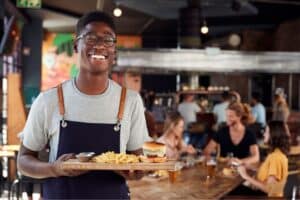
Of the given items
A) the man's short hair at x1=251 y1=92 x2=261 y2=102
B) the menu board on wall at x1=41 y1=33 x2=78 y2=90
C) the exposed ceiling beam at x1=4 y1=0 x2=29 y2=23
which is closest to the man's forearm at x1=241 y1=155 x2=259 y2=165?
the exposed ceiling beam at x1=4 y1=0 x2=29 y2=23

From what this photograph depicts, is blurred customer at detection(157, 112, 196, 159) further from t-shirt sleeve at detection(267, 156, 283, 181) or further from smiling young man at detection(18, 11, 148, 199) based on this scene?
smiling young man at detection(18, 11, 148, 199)

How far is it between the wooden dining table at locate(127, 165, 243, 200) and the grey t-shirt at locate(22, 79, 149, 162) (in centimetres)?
185

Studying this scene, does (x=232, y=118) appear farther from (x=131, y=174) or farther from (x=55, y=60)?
(x=55, y=60)

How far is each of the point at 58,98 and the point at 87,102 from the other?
98 mm

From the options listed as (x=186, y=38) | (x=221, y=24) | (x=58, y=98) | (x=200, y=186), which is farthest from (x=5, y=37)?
(x=221, y=24)

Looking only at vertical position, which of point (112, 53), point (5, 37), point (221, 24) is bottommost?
point (112, 53)

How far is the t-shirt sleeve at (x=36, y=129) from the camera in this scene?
5.55ft

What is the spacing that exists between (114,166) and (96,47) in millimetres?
380

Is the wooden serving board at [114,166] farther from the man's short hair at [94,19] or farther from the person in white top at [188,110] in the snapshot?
the person in white top at [188,110]

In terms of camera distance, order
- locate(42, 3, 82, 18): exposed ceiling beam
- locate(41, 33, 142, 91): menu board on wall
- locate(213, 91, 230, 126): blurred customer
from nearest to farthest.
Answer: locate(213, 91, 230, 126): blurred customer, locate(42, 3, 82, 18): exposed ceiling beam, locate(41, 33, 142, 91): menu board on wall

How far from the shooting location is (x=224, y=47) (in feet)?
52.0

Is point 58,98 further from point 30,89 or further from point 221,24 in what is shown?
point 221,24

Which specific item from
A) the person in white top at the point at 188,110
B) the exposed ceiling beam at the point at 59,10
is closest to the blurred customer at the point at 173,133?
the person in white top at the point at 188,110

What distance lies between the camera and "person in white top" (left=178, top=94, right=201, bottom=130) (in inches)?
402
